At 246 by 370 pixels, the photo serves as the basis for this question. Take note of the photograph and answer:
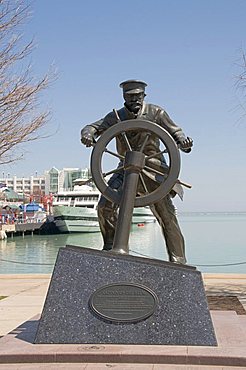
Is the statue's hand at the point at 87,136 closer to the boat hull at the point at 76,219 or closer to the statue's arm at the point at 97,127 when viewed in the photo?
the statue's arm at the point at 97,127

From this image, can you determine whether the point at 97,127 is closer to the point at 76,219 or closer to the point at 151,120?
the point at 151,120

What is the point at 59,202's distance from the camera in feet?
217

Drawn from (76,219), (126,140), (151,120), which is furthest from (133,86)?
(76,219)

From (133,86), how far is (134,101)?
0.54 ft

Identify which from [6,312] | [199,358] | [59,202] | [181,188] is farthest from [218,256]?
[59,202]

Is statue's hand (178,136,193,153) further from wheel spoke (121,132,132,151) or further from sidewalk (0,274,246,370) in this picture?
sidewalk (0,274,246,370)

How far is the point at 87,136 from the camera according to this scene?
6.88 meters

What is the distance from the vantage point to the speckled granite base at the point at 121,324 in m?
5.72

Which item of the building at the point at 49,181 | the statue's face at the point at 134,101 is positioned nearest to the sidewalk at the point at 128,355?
the statue's face at the point at 134,101

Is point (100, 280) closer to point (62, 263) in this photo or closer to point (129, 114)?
point (62, 263)

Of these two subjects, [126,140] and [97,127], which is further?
[97,127]

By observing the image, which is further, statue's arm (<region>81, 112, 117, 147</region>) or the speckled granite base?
statue's arm (<region>81, 112, 117, 147</region>)

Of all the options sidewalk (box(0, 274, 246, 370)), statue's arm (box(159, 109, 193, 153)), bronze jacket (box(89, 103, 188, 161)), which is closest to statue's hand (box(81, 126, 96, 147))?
bronze jacket (box(89, 103, 188, 161))

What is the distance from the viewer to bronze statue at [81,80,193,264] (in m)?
6.79
